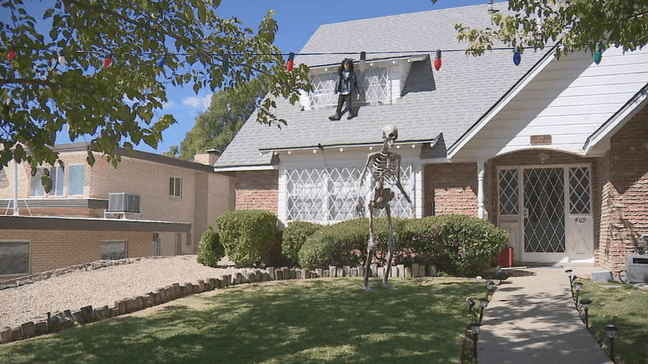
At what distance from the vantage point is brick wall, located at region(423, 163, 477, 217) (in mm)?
15523

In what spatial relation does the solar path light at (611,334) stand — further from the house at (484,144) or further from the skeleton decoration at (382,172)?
the house at (484,144)

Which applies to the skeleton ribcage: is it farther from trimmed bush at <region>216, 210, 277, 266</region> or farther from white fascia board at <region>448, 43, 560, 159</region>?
trimmed bush at <region>216, 210, 277, 266</region>

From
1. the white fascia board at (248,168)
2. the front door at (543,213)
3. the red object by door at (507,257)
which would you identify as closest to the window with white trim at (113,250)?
the white fascia board at (248,168)

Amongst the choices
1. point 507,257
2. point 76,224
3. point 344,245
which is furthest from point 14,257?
point 507,257

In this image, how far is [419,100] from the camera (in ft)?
57.8

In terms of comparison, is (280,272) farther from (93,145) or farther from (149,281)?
(93,145)

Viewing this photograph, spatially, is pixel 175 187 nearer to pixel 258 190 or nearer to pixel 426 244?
pixel 258 190

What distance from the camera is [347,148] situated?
16.3 metres

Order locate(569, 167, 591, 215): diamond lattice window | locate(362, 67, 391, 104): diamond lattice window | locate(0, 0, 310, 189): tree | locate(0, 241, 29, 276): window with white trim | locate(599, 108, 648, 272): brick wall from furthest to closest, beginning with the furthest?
locate(0, 241, 29, 276): window with white trim → locate(362, 67, 391, 104): diamond lattice window → locate(569, 167, 591, 215): diamond lattice window → locate(599, 108, 648, 272): brick wall → locate(0, 0, 310, 189): tree

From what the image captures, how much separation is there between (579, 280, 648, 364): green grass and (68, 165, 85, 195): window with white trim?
19.5 meters

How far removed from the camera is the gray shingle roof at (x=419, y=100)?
1659 centimetres

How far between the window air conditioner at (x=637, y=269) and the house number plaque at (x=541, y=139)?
145 inches

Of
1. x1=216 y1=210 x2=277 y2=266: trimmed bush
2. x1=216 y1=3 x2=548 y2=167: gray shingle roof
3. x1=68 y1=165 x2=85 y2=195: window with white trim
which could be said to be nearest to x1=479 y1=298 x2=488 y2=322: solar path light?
x1=216 y1=3 x2=548 y2=167: gray shingle roof

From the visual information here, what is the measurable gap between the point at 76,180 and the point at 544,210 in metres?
17.9
